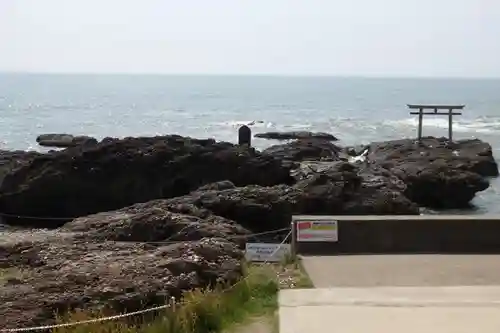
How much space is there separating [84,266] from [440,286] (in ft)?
13.9

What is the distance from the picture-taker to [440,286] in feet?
29.6

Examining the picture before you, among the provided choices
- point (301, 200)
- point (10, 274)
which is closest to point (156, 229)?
point (10, 274)

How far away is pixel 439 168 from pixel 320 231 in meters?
25.2

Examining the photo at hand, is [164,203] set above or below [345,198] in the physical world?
above

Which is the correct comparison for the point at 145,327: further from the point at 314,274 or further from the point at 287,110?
the point at 287,110

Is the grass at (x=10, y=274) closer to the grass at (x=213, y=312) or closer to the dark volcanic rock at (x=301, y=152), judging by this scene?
the grass at (x=213, y=312)

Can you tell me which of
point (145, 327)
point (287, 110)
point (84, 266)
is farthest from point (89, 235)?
point (287, 110)

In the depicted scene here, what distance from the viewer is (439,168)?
34969 millimetres

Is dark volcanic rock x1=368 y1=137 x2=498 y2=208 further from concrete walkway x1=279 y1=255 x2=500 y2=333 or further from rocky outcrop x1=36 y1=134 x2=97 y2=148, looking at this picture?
rocky outcrop x1=36 y1=134 x2=97 y2=148

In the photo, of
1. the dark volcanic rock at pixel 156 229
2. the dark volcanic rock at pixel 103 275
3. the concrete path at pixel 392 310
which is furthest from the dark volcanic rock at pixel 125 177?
the concrete path at pixel 392 310

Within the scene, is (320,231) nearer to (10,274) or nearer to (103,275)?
(103,275)

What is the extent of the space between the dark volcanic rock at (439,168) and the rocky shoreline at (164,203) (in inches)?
2.5

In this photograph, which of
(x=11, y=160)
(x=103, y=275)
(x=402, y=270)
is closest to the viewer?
(x=103, y=275)

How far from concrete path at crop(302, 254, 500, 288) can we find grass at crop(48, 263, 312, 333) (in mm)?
579
